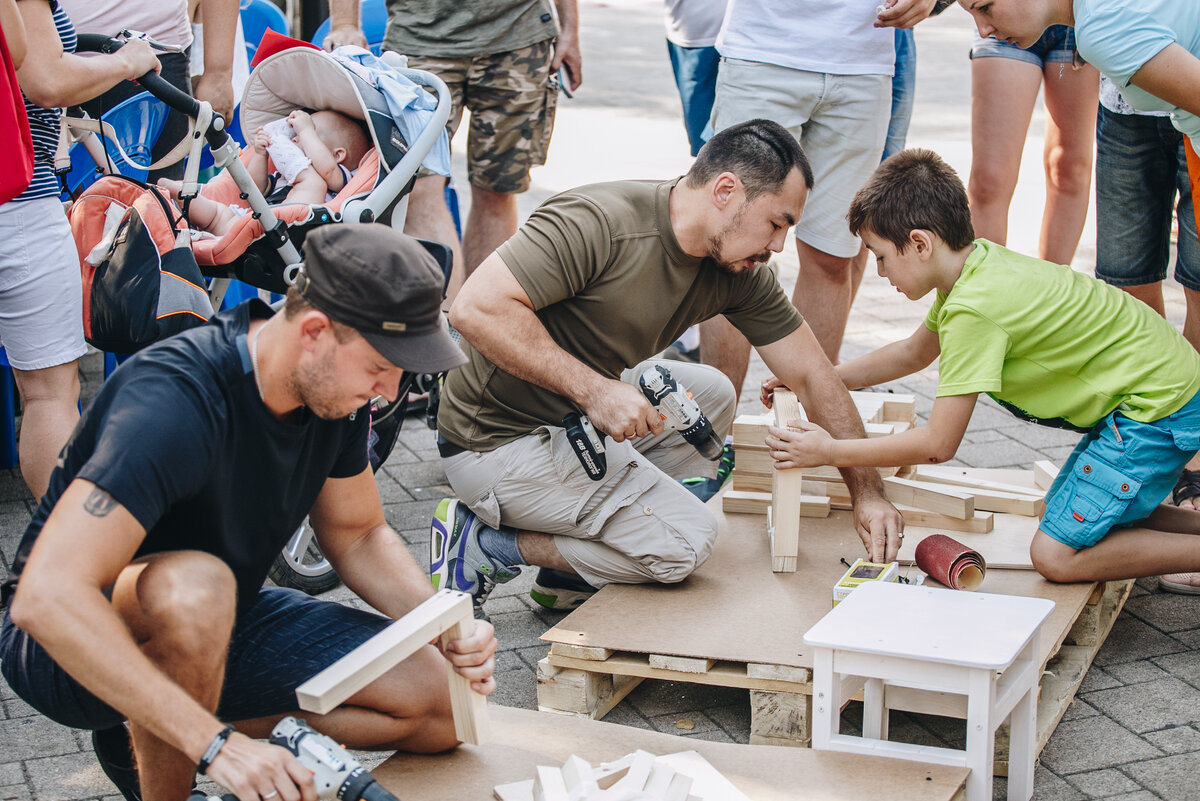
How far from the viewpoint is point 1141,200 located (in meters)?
4.09

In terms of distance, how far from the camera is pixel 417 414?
5016 millimetres

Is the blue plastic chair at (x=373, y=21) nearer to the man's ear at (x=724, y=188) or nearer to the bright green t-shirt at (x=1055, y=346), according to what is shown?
the man's ear at (x=724, y=188)

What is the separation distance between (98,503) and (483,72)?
3176 millimetres

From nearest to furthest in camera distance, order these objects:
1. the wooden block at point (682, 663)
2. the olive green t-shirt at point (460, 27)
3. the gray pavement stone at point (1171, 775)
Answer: the gray pavement stone at point (1171, 775)
the wooden block at point (682, 663)
the olive green t-shirt at point (460, 27)

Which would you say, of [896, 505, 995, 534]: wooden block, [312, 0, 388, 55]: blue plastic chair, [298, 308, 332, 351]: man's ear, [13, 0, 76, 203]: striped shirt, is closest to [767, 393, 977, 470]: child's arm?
[896, 505, 995, 534]: wooden block

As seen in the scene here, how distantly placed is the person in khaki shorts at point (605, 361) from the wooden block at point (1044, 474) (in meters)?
0.71

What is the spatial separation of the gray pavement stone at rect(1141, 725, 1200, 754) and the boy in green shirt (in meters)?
0.46

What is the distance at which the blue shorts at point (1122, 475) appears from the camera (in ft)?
10.6

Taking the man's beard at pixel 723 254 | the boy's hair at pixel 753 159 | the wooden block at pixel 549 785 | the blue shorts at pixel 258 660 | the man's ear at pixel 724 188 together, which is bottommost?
the wooden block at pixel 549 785

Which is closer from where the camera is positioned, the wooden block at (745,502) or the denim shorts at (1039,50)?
the wooden block at (745,502)

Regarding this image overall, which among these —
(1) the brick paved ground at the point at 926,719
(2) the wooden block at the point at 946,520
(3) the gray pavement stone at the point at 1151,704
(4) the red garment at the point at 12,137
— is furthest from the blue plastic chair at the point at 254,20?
(3) the gray pavement stone at the point at 1151,704

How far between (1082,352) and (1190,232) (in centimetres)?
102

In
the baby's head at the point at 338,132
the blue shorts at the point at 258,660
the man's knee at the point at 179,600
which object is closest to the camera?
the man's knee at the point at 179,600

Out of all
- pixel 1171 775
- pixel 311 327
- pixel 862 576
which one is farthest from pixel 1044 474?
pixel 311 327
